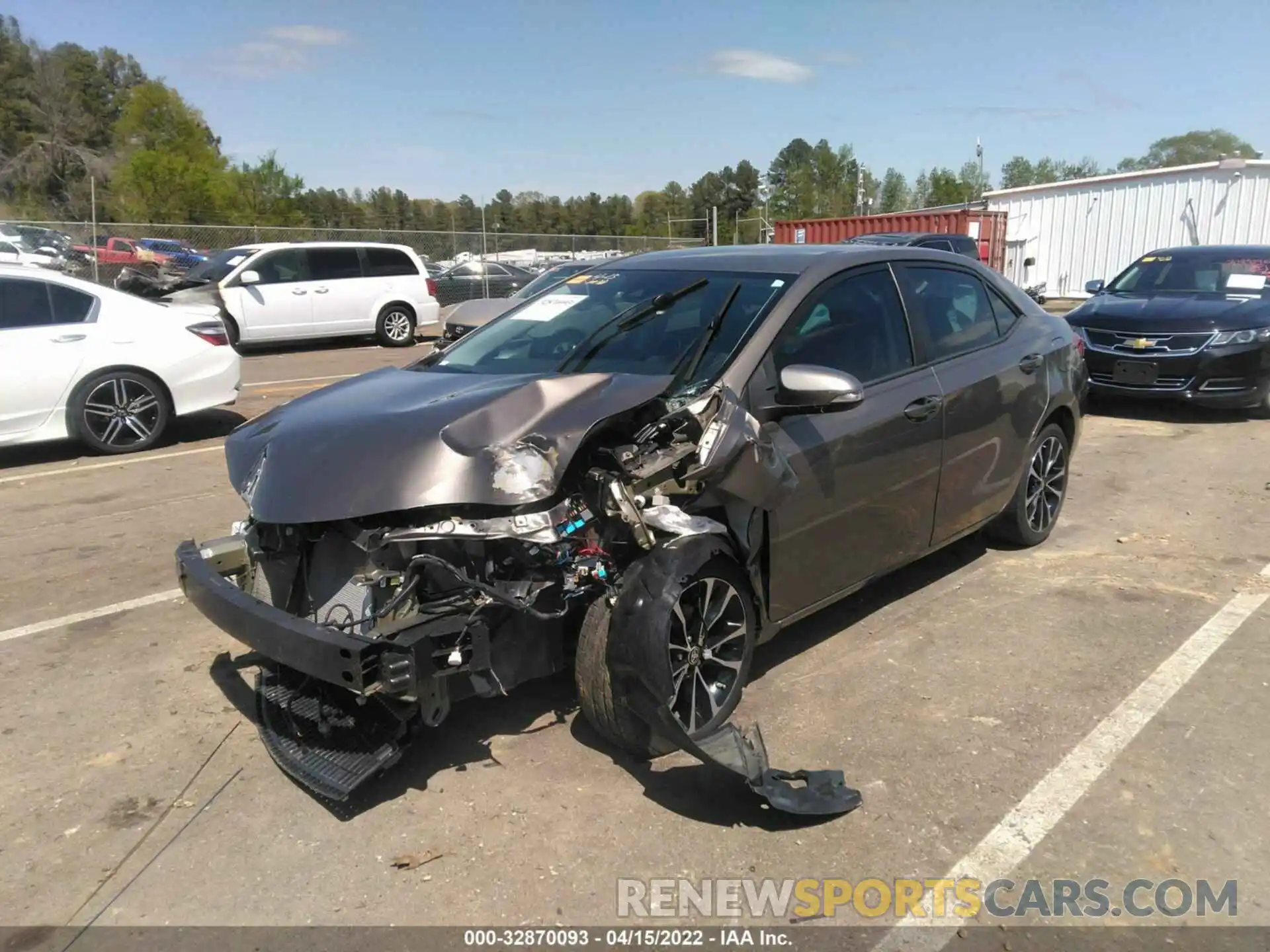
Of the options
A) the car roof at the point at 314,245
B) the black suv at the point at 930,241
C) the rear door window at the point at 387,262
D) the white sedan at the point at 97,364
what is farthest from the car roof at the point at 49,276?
the black suv at the point at 930,241

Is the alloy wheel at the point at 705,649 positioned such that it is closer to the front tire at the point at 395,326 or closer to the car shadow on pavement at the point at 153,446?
the car shadow on pavement at the point at 153,446

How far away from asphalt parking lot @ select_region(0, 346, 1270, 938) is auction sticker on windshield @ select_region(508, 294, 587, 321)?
1727mm

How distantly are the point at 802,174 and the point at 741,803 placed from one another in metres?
74.0

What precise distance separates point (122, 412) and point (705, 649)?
6857mm

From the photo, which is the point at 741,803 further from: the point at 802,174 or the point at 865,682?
the point at 802,174

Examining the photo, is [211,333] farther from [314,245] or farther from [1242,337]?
[1242,337]

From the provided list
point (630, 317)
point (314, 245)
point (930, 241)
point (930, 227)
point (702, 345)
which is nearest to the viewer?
point (702, 345)

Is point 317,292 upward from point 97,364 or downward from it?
upward

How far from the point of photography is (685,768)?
340 cm

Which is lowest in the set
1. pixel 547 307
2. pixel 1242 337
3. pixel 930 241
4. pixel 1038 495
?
pixel 1038 495

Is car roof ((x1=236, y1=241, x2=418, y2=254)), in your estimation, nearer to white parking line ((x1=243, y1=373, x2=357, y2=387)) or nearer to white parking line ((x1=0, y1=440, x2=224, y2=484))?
white parking line ((x1=243, y1=373, x2=357, y2=387))

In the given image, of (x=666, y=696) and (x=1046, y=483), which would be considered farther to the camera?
(x=1046, y=483)

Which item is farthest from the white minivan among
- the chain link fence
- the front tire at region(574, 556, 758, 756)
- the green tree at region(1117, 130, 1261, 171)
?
the green tree at region(1117, 130, 1261, 171)

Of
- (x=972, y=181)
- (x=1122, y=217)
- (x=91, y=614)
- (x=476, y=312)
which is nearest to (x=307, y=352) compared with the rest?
(x=476, y=312)
